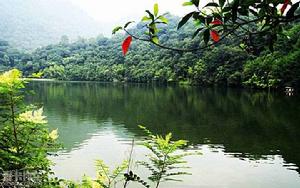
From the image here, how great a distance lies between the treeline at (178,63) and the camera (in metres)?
44.9

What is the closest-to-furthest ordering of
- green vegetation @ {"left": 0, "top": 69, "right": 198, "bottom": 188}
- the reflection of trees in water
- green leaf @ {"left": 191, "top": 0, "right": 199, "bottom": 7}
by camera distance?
green leaf @ {"left": 191, "top": 0, "right": 199, "bottom": 7} → green vegetation @ {"left": 0, "top": 69, "right": 198, "bottom": 188} → the reflection of trees in water

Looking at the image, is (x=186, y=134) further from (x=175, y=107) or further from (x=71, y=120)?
(x=175, y=107)

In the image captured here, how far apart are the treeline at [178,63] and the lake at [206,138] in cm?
382

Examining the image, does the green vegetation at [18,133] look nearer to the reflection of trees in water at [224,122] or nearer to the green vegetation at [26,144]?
the green vegetation at [26,144]

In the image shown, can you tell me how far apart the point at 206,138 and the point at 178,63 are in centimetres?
5035

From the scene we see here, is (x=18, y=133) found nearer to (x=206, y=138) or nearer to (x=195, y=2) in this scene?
(x=195, y=2)

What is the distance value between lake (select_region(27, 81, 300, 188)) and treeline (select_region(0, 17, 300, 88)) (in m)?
3.82

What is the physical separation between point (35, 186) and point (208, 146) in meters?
11.7

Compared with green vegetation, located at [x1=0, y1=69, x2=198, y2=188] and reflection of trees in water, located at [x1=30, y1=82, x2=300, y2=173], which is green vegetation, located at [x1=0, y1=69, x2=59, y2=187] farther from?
reflection of trees in water, located at [x1=30, y1=82, x2=300, y2=173]

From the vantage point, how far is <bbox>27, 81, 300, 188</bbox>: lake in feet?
38.2

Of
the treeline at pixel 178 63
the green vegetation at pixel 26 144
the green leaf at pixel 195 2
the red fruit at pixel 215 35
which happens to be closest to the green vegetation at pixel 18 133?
the green vegetation at pixel 26 144

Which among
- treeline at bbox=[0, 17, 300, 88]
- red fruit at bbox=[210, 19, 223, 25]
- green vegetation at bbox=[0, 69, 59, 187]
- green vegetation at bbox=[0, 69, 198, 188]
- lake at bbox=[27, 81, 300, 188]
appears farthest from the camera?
treeline at bbox=[0, 17, 300, 88]

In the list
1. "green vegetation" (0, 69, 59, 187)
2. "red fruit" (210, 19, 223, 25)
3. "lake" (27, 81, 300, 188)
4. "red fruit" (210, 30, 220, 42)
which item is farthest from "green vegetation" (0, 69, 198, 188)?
"red fruit" (210, 19, 223, 25)

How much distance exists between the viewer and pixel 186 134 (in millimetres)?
18891
